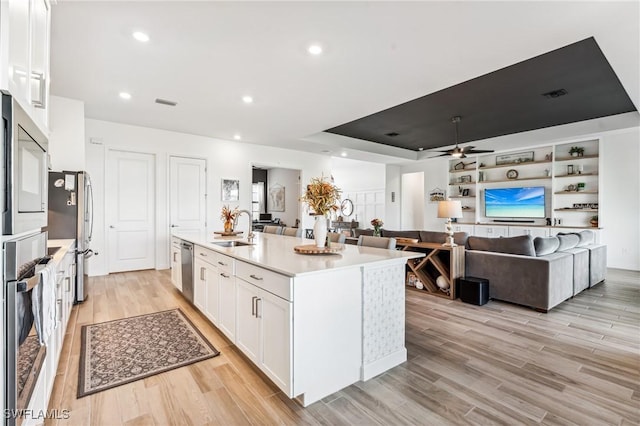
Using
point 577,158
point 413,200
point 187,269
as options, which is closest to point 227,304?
point 187,269

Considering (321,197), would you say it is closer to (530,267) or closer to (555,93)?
(530,267)

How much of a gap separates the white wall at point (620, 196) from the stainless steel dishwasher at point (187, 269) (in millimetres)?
7357

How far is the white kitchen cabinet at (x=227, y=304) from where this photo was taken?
259 centimetres

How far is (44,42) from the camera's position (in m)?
1.84

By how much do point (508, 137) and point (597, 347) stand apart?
18.8ft

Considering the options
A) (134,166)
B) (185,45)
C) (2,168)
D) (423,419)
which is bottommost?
(423,419)

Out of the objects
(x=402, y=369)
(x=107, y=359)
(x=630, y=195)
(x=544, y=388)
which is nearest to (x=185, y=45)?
(x=107, y=359)

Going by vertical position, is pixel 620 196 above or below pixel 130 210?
above

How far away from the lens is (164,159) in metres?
6.05

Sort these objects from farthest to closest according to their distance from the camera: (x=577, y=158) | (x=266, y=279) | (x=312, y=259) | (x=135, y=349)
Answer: (x=577, y=158) → (x=135, y=349) → (x=312, y=259) → (x=266, y=279)

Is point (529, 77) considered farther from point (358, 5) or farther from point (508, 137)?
point (508, 137)

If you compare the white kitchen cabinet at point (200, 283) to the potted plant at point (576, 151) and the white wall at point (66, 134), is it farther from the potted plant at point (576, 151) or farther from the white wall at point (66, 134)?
the potted plant at point (576, 151)

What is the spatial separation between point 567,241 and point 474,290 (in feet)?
5.48

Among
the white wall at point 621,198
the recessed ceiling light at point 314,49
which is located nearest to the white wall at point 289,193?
the recessed ceiling light at point 314,49
